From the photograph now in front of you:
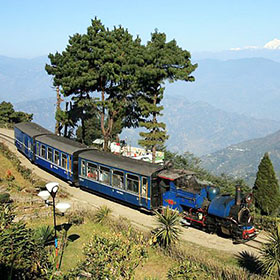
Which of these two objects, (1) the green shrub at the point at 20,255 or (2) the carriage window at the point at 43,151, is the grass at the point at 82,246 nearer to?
(1) the green shrub at the point at 20,255

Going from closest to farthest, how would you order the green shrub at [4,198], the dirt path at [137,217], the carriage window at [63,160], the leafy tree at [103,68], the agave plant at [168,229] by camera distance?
the agave plant at [168,229] → the dirt path at [137,217] → the green shrub at [4,198] → the carriage window at [63,160] → the leafy tree at [103,68]

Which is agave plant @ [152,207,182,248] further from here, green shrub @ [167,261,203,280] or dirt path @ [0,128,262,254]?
green shrub @ [167,261,203,280]

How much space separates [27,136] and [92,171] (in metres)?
12.5

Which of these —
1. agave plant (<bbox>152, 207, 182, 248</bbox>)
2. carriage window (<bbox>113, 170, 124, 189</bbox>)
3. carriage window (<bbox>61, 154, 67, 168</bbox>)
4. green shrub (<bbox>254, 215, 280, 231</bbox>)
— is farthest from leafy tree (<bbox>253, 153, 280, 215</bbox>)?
carriage window (<bbox>61, 154, 67, 168</bbox>)

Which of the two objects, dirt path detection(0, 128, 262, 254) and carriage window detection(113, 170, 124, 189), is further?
carriage window detection(113, 170, 124, 189)

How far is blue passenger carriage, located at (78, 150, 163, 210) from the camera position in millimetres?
23094

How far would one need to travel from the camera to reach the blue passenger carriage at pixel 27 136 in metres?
35.2

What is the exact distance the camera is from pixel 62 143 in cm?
3073

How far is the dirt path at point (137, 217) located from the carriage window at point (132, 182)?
6.32ft

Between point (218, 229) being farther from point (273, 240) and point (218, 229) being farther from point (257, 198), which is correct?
point (257, 198)

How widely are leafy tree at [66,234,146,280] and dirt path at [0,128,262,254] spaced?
7.22m

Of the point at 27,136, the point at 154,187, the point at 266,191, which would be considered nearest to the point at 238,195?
the point at 154,187

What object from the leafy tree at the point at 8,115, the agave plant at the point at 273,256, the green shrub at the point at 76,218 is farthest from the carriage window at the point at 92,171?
the leafy tree at the point at 8,115

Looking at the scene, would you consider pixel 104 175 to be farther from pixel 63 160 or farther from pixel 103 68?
pixel 103 68
